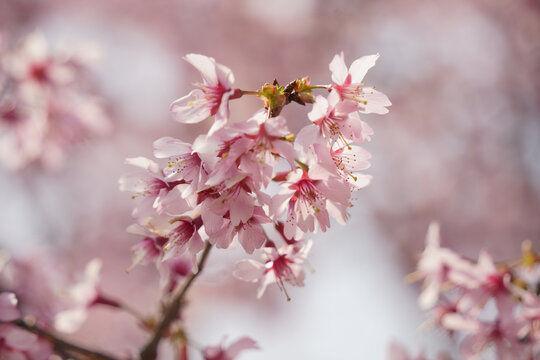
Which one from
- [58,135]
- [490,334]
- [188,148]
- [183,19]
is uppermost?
[183,19]

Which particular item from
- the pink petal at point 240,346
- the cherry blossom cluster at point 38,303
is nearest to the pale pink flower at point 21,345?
the cherry blossom cluster at point 38,303

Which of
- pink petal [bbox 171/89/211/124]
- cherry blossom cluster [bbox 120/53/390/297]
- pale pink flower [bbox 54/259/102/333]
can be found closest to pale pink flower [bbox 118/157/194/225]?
cherry blossom cluster [bbox 120/53/390/297]

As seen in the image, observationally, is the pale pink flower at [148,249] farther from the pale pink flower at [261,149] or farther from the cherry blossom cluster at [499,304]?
the cherry blossom cluster at [499,304]

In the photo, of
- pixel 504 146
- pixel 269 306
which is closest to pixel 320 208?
pixel 504 146

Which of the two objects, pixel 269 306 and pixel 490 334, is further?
pixel 269 306

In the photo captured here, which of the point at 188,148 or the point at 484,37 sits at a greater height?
the point at 484,37

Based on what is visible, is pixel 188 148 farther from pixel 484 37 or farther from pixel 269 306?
pixel 269 306

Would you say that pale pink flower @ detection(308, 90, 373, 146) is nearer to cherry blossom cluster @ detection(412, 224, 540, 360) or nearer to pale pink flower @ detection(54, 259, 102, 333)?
cherry blossom cluster @ detection(412, 224, 540, 360)
